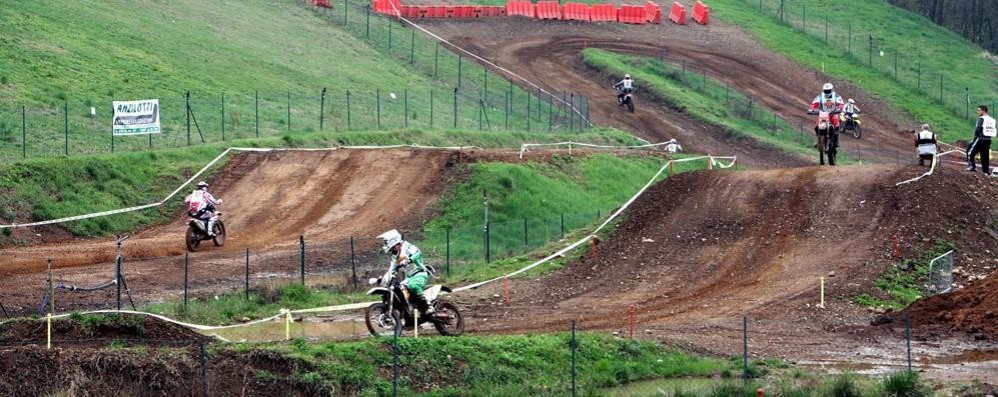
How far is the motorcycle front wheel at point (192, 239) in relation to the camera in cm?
3600

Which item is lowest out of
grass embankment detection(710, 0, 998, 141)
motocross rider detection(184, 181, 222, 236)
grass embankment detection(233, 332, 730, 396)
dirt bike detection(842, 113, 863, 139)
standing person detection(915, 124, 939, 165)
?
grass embankment detection(233, 332, 730, 396)

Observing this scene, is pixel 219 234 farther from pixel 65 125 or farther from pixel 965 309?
pixel 965 309

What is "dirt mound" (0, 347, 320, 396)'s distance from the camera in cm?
2062

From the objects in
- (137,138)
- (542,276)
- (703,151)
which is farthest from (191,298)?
(703,151)

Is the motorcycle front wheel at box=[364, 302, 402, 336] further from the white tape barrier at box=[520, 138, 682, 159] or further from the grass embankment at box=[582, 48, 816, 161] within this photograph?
the grass embankment at box=[582, 48, 816, 161]

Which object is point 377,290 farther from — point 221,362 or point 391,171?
point 391,171

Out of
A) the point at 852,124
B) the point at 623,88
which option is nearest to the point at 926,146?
the point at 852,124

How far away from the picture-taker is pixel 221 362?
21.6 metres

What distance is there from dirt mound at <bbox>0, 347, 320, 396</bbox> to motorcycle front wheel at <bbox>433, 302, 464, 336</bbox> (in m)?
4.01

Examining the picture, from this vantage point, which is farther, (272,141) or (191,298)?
(272,141)

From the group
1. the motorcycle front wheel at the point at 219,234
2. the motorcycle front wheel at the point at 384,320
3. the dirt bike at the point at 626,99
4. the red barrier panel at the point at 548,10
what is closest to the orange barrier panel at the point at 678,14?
the red barrier panel at the point at 548,10

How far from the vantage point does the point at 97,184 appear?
41375mm

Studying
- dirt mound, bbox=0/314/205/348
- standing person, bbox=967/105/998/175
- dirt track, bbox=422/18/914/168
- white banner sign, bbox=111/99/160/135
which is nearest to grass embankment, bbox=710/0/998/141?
dirt track, bbox=422/18/914/168

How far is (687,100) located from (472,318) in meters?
41.9
